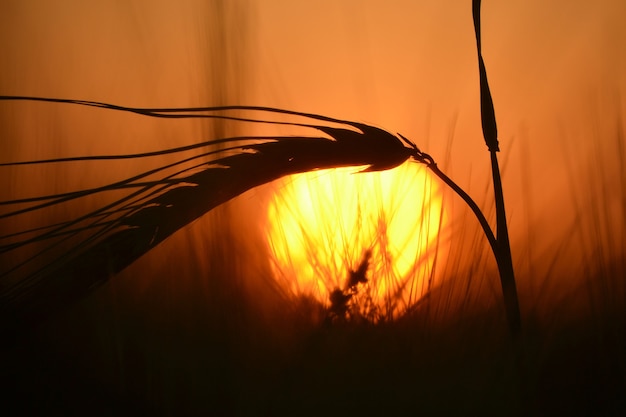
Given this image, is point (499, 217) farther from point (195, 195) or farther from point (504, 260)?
point (195, 195)

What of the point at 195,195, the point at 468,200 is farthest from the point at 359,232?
the point at 195,195

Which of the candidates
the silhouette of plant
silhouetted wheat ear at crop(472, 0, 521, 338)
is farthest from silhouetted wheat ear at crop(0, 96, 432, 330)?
silhouetted wheat ear at crop(472, 0, 521, 338)

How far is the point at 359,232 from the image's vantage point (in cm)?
89

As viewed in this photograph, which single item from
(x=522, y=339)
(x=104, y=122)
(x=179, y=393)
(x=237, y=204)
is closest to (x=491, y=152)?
(x=522, y=339)

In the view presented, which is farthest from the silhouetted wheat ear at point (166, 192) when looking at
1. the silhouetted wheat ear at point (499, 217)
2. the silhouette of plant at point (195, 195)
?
the silhouetted wheat ear at point (499, 217)

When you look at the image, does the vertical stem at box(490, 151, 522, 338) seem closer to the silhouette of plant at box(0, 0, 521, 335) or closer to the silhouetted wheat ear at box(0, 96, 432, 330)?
the silhouette of plant at box(0, 0, 521, 335)

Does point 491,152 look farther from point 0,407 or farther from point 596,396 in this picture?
point 0,407

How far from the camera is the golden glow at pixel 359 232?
86cm

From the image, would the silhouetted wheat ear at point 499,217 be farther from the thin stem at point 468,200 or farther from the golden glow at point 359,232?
the golden glow at point 359,232

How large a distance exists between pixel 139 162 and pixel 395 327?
0.50 meters

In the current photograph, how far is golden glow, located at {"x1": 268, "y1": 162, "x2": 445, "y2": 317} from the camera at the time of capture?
86 centimetres

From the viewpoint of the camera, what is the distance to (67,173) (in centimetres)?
92

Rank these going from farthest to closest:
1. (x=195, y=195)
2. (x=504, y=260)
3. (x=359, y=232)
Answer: (x=359, y=232) < (x=504, y=260) < (x=195, y=195)

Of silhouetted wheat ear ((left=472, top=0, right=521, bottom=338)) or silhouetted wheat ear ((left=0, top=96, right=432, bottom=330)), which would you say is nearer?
silhouetted wheat ear ((left=0, top=96, right=432, bottom=330))
